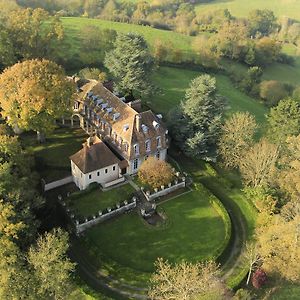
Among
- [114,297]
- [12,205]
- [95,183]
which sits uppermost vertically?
[12,205]

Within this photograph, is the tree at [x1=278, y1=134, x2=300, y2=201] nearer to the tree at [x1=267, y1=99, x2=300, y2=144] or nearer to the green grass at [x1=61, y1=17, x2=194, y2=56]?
the tree at [x1=267, y1=99, x2=300, y2=144]

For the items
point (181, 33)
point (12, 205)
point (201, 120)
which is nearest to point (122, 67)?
point (201, 120)

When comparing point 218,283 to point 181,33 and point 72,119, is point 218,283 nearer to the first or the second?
point 72,119

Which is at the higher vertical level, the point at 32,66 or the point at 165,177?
the point at 32,66

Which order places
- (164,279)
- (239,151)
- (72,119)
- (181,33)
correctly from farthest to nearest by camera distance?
(181,33), (72,119), (239,151), (164,279)

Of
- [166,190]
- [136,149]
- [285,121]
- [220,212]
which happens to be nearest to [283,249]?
[220,212]

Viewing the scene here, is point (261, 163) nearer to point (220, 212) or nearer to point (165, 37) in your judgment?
point (220, 212)

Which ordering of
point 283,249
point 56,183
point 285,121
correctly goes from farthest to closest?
1. point 285,121
2. point 56,183
3. point 283,249
